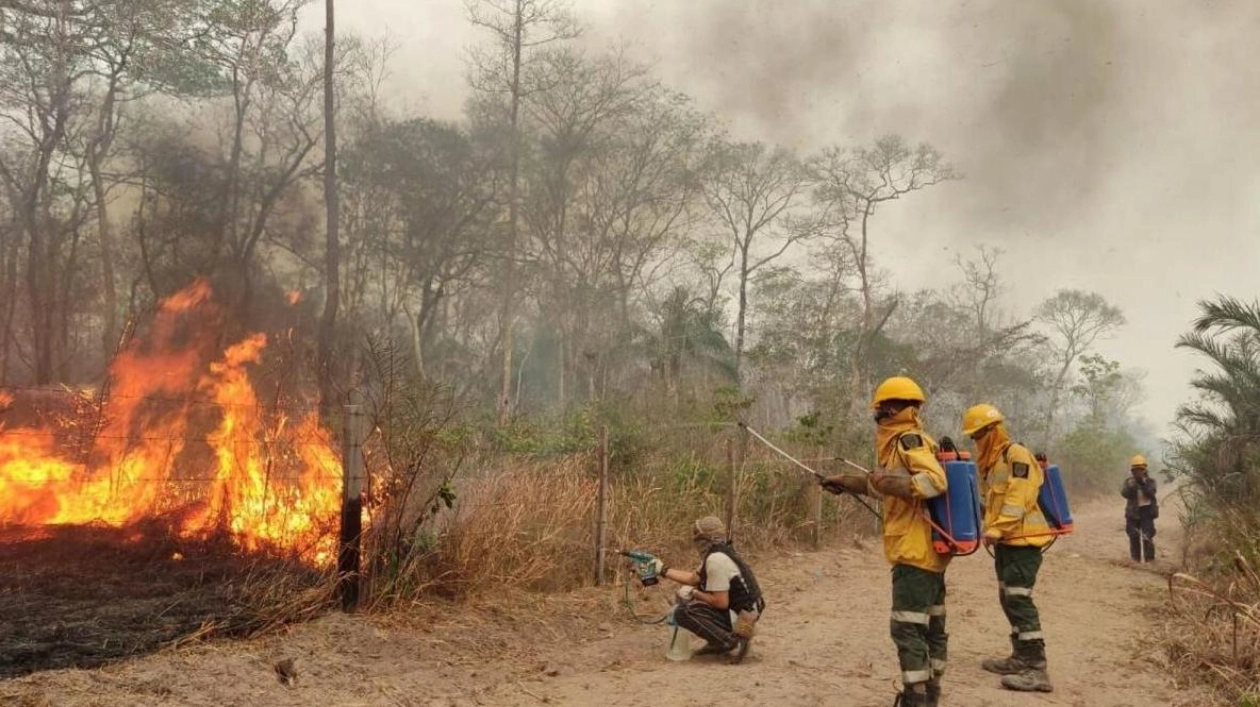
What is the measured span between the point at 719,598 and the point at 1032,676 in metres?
2.22

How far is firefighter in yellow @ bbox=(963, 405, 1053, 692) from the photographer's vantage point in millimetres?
5875

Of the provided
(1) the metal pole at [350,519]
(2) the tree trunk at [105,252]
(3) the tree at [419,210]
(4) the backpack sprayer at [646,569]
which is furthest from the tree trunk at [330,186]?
(4) the backpack sprayer at [646,569]

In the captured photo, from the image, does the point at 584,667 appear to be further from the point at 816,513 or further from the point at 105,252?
the point at 105,252

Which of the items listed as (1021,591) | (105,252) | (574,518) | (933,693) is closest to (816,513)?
(574,518)

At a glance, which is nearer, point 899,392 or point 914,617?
point 914,617

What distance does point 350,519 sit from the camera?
20.6ft

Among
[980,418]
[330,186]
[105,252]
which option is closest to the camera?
[980,418]

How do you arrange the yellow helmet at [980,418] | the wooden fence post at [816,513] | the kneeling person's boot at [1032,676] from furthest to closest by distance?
1. the wooden fence post at [816,513]
2. the yellow helmet at [980,418]
3. the kneeling person's boot at [1032,676]

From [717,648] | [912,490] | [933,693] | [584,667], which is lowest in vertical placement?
[584,667]

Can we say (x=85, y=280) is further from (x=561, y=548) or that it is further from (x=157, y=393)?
(x=561, y=548)

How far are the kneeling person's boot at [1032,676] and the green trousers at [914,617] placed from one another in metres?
1.08

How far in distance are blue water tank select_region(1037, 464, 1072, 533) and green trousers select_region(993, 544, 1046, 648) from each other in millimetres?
317

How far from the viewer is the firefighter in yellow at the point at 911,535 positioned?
4.79 meters

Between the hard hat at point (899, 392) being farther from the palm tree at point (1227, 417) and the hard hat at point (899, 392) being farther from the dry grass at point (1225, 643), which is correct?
the palm tree at point (1227, 417)
